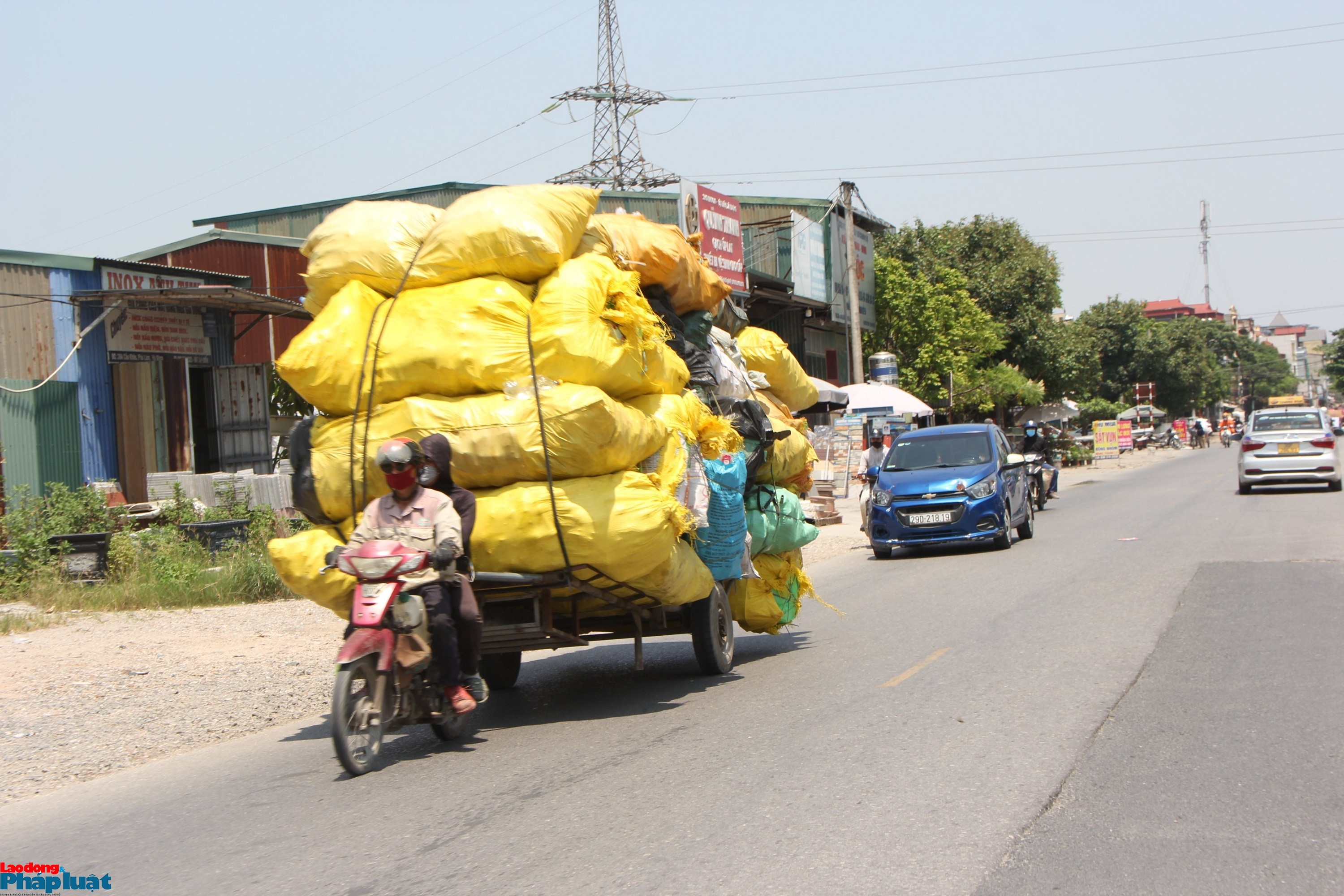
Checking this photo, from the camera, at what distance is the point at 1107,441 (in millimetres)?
47469

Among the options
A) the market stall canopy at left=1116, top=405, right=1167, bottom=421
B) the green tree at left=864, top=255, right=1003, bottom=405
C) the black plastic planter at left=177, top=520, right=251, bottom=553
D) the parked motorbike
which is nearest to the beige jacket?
the black plastic planter at left=177, top=520, right=251, bottom=553

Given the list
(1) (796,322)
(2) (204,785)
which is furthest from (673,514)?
(1) (796,322)

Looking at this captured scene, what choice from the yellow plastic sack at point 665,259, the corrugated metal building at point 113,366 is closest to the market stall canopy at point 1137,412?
the corrugated metal building at point 113,366

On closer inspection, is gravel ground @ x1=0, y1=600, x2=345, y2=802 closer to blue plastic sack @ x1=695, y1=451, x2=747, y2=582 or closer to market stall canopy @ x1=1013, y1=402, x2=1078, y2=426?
blue plastic sack @ x1=695, y1=451, x2=747, y2=582

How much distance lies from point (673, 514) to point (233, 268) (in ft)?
68.6

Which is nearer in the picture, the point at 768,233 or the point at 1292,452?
the point at 1292,452

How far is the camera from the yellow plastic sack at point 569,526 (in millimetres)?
6301

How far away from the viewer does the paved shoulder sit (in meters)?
4.07

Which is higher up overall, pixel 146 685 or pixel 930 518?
pixel 930 518

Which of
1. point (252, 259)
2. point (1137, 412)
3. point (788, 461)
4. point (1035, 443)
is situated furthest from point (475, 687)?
point (1137, 412)

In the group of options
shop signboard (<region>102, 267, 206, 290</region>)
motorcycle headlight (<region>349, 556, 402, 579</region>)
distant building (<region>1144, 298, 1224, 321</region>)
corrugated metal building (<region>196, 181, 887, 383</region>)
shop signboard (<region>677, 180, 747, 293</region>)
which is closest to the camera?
motorcycle headlight (<region>349, 556, 402, 579</region>)

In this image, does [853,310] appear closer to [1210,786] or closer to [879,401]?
[879,401]

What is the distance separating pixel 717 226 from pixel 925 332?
47.6ft

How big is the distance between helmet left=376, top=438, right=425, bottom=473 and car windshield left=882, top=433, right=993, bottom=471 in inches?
455
